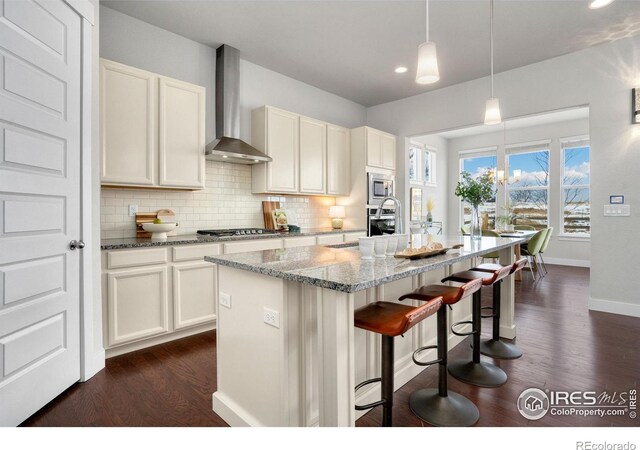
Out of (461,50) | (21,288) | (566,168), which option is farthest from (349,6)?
(566,168)

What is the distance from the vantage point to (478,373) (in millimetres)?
2309

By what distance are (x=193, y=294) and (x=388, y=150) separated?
3.78m

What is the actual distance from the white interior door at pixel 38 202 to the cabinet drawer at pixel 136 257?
1.17ft

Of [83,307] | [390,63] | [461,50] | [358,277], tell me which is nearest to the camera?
[358,277]

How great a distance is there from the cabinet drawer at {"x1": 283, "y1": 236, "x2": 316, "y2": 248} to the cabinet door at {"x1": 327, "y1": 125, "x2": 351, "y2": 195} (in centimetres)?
104

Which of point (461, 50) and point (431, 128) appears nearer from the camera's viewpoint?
point (461, 50)

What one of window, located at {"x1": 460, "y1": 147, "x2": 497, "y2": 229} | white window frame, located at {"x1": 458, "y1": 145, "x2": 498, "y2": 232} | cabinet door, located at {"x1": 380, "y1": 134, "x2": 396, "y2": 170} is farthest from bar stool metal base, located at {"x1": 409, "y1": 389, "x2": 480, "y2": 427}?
white window frame, located at {"x1": 458, "y1": 145, "x2": 498, "y2": 232}

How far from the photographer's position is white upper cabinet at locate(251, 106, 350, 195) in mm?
4125

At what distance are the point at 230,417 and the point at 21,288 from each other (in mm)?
1383

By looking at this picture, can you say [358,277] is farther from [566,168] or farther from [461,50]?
[566,168]

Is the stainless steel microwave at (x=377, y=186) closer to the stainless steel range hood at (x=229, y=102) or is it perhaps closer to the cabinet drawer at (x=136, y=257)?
the stainless steel range hood at (x=229, y=102)

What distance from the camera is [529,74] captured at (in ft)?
14.1

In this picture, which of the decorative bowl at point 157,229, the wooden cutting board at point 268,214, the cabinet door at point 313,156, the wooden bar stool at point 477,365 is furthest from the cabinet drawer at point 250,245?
the wooden bar stool at point 477,365

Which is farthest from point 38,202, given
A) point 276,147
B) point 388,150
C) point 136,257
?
point 388,150
